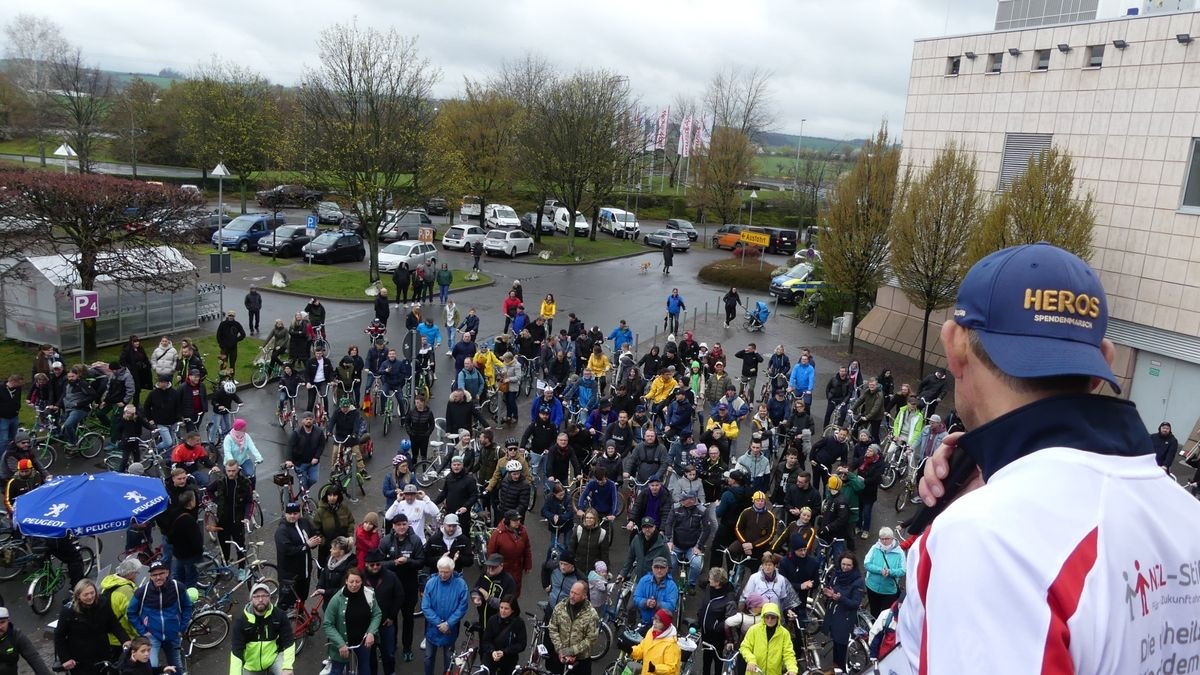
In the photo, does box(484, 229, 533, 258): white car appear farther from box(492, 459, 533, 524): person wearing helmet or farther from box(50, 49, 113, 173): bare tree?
box(492, 459, 533, 524): person wearing helmet

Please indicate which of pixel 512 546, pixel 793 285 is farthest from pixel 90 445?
pixel 793 285

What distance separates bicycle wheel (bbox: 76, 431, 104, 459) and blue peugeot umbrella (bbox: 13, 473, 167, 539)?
5.56 m

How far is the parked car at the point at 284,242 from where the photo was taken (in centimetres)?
3847

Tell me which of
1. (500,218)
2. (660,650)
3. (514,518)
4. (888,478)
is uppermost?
(500,218)

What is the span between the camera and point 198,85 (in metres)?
52.0

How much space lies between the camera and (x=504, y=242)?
44.8 m

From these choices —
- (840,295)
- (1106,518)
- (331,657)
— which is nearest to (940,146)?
(840,295)

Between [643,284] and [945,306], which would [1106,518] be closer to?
[945,306]

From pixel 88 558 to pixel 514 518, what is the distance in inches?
229

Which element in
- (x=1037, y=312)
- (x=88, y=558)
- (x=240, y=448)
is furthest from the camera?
(x=240, y=448)

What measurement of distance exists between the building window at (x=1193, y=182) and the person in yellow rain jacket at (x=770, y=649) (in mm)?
17590

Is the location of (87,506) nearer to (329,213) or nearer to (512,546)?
(512,546)

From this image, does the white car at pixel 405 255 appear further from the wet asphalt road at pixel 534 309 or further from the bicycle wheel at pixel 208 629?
the bicycle wheel at pixel 208 629

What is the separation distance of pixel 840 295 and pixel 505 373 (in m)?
18.0
